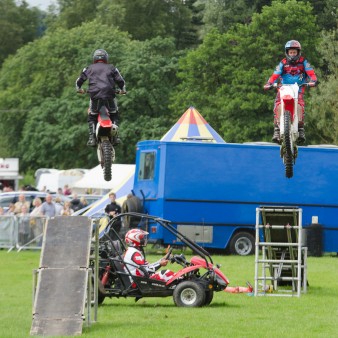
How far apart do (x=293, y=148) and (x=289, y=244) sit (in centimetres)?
441

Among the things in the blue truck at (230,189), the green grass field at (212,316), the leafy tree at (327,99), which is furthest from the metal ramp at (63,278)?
the leafy tree at (327,99)

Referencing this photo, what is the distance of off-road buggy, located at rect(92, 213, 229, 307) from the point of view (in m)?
21.2

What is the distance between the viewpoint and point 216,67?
67.1 meters

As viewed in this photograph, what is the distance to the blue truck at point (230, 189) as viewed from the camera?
118 feet

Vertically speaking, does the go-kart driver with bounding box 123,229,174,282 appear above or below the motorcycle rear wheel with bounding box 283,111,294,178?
below

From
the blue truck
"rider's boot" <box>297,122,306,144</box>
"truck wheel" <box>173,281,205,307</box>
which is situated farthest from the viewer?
the blue truck

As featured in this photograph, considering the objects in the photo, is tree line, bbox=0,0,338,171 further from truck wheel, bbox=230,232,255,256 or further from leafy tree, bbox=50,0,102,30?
truck wheel, bbox=230,232,255,256

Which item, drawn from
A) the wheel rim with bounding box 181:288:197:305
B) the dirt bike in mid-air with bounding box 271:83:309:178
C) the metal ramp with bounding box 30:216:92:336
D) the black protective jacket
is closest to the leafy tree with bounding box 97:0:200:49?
the wheel rim with bounding box 181:288:197:305

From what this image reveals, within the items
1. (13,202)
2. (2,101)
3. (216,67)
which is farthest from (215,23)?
(13,202)

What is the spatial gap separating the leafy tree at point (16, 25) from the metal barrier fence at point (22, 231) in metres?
74.2

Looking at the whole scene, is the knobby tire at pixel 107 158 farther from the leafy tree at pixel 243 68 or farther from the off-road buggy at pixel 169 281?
the leafy tree at pixel 243 68

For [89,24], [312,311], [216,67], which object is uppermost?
[89,24]

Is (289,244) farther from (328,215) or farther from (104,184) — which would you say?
(104,184)

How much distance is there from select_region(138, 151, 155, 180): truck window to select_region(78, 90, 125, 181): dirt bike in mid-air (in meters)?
17.1
